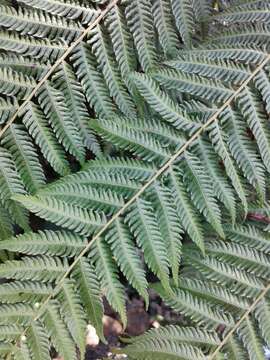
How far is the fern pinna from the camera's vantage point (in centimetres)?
116

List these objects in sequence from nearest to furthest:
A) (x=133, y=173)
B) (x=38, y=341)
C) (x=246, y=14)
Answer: (x=38, y=341)
(x=133, y=173)
(x=246, y=14)

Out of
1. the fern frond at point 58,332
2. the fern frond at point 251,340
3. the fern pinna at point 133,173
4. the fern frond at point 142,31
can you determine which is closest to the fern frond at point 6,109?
the fern pinna at point 133,173

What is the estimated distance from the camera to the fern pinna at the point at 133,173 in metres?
1.16

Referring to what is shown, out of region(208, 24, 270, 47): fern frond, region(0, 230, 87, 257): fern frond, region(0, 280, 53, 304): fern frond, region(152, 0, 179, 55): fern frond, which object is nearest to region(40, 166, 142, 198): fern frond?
region(0, 230, 87, 257): fern frond

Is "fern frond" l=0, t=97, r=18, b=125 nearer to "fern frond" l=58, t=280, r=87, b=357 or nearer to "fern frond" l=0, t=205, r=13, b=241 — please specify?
"fern frond" l=0, t=205, r=13, b=241

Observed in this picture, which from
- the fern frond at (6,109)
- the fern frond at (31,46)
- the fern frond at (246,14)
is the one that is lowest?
the fern frond at (6,109)

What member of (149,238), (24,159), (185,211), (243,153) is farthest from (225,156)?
(24,159)

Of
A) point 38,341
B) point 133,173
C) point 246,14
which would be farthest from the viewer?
point 246,14

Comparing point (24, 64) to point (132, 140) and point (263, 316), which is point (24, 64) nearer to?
point (132, 140)

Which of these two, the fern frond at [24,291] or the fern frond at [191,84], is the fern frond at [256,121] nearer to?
the fern frond at [191,84]

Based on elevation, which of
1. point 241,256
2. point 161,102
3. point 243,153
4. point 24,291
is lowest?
point 24,291

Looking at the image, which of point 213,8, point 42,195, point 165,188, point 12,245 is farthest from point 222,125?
point 12,245

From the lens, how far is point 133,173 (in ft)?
4.03

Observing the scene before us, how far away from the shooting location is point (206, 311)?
4.08 ft
